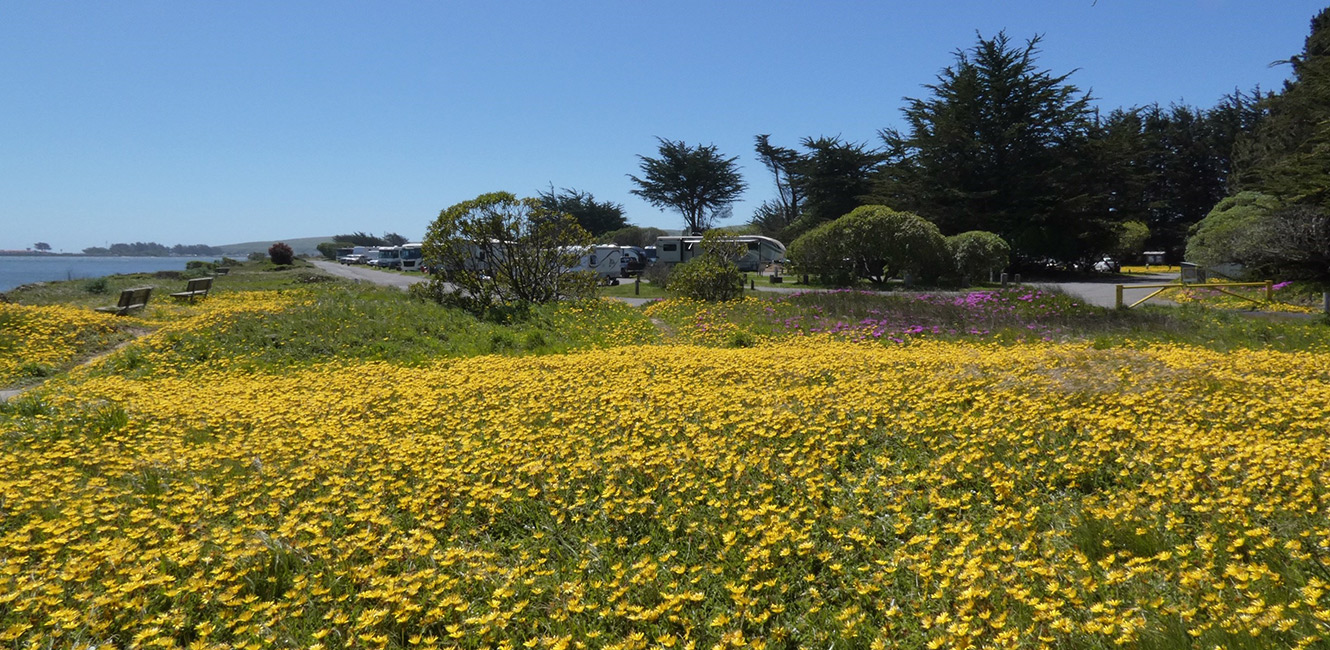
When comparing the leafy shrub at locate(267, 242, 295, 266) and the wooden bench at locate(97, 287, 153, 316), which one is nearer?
the wooden bench at locate(97, 287, 153, 316)

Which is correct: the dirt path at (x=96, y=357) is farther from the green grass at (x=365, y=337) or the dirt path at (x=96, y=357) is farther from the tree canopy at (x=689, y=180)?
the tree canopy at (x=689, y=180)

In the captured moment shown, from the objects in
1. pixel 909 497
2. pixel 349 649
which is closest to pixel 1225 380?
pixel 909 497

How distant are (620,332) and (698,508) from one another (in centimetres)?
912

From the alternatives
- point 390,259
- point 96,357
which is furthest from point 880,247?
point 390,259

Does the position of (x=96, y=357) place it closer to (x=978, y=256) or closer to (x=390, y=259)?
(x=978, y=256)

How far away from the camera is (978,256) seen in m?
26.3

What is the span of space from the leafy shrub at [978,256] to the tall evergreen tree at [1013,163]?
30.3ft

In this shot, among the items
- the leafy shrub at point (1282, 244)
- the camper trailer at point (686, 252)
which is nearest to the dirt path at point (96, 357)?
the leafy shrub at point (1282, 244)

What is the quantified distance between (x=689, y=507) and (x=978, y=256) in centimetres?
2469

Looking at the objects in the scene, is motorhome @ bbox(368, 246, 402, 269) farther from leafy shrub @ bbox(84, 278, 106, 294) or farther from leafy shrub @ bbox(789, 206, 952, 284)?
leafy shrub @ bbox(789, 206, 952, 284)

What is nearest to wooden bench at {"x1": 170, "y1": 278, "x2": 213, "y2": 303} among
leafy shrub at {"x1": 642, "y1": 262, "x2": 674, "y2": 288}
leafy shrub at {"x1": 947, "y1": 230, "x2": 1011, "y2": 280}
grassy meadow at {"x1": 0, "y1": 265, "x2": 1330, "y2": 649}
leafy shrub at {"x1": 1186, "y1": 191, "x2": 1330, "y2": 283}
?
grassy meadow at {"x1": 0, "y1": 265, "x2": 1330, "y2": 649}

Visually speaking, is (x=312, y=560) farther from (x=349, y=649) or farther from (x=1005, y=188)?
(x=1005, y=188)

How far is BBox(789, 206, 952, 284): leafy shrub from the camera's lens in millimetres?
25516

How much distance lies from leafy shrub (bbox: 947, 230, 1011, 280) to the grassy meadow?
1896 cm
